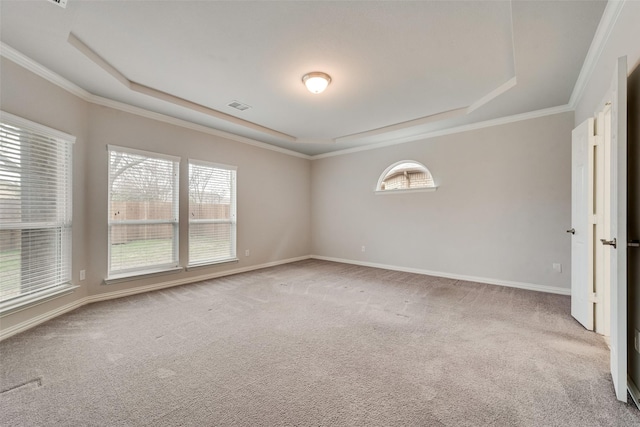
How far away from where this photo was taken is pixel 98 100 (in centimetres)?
345

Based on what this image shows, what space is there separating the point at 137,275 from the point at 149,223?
2.56 ft

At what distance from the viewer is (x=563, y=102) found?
11.8 ft

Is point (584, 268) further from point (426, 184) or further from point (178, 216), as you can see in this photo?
point (178, 216)

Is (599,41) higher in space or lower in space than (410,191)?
higher

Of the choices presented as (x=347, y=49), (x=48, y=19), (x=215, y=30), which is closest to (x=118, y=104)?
(x=48, y=19)

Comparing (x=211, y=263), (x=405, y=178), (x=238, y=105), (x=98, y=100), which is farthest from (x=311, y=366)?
(x=405, y=178)

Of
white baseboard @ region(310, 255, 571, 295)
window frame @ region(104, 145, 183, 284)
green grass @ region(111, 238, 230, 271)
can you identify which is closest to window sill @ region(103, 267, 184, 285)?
window frame @ region(104, 145, 183, 284)

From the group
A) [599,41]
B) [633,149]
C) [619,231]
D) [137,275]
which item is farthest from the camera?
[137,275]

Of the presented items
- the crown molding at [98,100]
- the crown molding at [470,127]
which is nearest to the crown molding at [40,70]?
the crown molding at [98,100]

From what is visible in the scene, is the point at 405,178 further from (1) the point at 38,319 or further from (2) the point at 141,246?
(1) the point at 38,319

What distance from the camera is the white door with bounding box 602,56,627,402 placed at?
62.6 inches

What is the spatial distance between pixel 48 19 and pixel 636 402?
4.98 m

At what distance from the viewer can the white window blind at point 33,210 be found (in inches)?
98.1

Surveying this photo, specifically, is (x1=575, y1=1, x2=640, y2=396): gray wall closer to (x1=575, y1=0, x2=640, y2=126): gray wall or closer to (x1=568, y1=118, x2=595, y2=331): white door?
(x1=575, y1=0, x2=640, y2=126): gray wall
